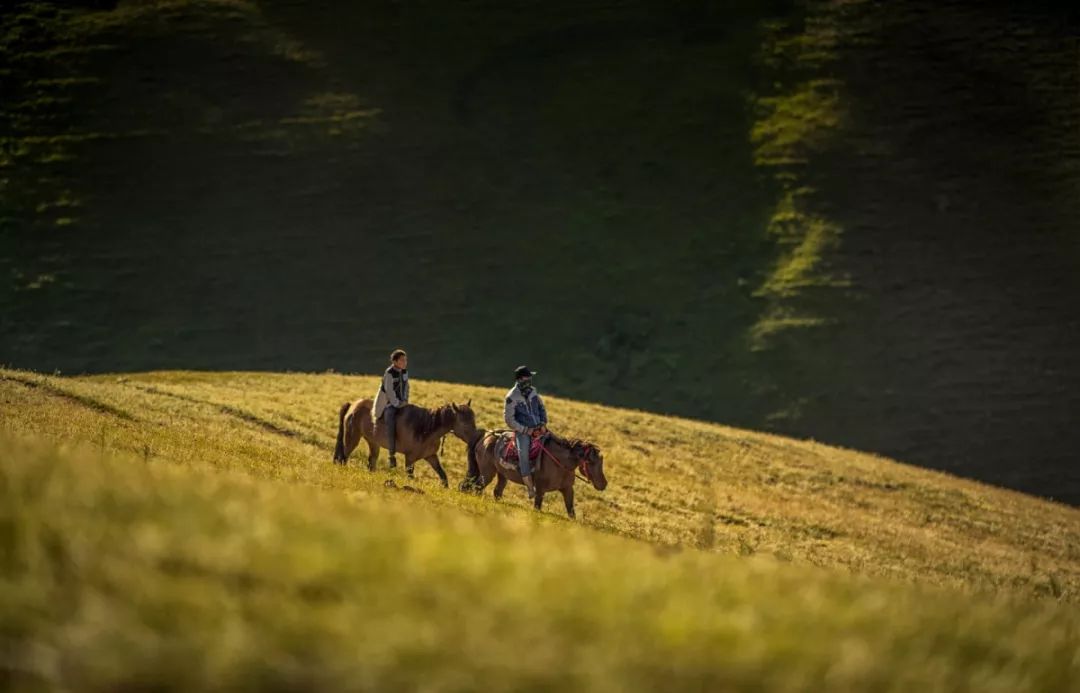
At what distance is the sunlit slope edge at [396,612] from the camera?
25.3ft

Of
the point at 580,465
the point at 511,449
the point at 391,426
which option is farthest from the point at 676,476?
the point at 391,426

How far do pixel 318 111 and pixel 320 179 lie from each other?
846cm

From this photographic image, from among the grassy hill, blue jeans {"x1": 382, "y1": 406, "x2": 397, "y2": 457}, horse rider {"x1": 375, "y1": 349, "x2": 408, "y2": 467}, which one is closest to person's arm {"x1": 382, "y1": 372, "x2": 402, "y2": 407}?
horse rider {"x1": 375, "y1": 349, "x2": 408, "y2": 467}

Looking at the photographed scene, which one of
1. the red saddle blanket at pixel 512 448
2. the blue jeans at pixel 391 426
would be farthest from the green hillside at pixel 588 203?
the red saddle blanket at pixel 512 448

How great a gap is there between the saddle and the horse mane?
1.33 meters

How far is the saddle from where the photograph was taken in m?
27.7

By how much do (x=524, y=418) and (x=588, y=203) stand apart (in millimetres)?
72595

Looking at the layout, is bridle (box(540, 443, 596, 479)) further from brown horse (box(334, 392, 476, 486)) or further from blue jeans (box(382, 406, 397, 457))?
blue jeans (box(382, 406, 397, 457))

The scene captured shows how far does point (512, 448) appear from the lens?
91.8 ft

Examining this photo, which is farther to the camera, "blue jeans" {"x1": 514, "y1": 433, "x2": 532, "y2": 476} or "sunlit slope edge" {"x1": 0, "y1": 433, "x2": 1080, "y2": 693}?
"blue jeans" {"x1": 514, "y1": 433, "x2": 532, "y2": 476}

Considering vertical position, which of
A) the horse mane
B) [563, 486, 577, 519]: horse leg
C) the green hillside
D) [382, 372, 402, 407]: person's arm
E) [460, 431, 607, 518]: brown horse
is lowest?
the green hillside

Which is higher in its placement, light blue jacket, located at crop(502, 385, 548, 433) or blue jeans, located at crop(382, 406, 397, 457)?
light blue jacket, located at crop(502, 385, 548, 433)

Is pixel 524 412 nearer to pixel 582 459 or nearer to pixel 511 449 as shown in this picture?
pixel 511 449

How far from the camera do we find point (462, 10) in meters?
118
